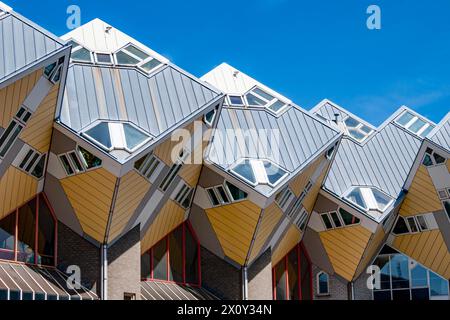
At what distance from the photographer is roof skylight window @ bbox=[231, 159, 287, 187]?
1154 inches

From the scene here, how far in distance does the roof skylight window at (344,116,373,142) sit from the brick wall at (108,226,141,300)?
15912 millimetres

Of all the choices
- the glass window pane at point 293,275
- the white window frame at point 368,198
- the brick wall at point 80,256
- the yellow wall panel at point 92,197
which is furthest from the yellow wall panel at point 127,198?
the glass window pane at point 293,275

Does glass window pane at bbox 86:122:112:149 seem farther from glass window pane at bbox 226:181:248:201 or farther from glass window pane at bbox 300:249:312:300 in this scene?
glass window pane at bbox 300:249:312:300

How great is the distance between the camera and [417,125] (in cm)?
4034

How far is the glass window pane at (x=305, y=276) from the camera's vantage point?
36.6m

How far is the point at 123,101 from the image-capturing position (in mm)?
26328

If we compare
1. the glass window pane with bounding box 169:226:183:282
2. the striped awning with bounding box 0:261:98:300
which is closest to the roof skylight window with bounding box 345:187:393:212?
the glass window pane with bounding box 169:226:183:282

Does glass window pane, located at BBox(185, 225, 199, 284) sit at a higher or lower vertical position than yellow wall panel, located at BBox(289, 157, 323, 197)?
lower

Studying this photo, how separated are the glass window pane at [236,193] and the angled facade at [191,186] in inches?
3.3

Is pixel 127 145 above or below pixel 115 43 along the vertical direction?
below

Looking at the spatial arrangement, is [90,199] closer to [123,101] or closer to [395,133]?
[123,101]

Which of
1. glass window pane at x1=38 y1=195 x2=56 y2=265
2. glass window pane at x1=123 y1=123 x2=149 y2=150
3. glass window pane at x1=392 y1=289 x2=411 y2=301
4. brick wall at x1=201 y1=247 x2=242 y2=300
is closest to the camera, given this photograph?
glass window pane at x1=123 y1=123 x2=149 y2=150
